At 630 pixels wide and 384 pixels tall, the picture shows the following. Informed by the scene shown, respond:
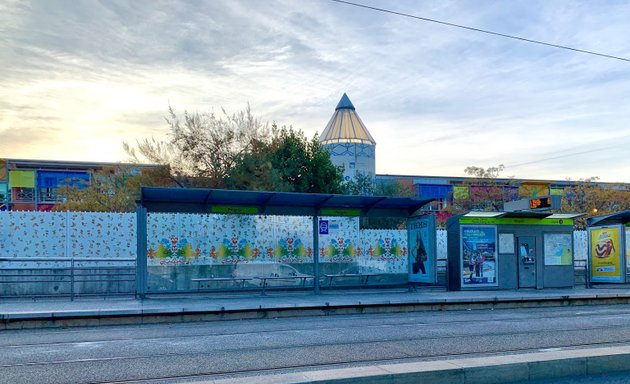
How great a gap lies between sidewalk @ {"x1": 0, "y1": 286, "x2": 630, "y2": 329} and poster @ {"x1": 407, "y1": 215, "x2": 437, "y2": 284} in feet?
2.25

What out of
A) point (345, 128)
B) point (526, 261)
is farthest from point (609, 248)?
point (345, 128)

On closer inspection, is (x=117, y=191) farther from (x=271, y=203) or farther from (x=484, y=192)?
(x=484, y=192)

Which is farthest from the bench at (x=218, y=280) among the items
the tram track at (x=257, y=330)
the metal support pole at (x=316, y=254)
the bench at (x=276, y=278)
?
the tram track at (x=257, y=330)

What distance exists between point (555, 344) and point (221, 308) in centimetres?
803

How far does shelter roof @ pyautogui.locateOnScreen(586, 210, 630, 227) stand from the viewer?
991 inches

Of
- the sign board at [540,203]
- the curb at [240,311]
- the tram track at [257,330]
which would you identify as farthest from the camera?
the sign board at [540,203]

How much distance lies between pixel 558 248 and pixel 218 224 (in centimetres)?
1266

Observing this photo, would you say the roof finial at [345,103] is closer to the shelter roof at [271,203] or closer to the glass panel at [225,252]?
the shelter roof at [271,203]

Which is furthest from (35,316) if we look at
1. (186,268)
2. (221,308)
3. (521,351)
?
(521,351)

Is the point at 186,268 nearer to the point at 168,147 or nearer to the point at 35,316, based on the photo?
the point at 35,316

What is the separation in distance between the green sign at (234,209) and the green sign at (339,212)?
230cm

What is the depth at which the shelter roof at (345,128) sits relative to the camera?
194 ft

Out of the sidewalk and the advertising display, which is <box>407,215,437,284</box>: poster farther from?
the advertising display

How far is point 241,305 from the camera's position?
16.8m
